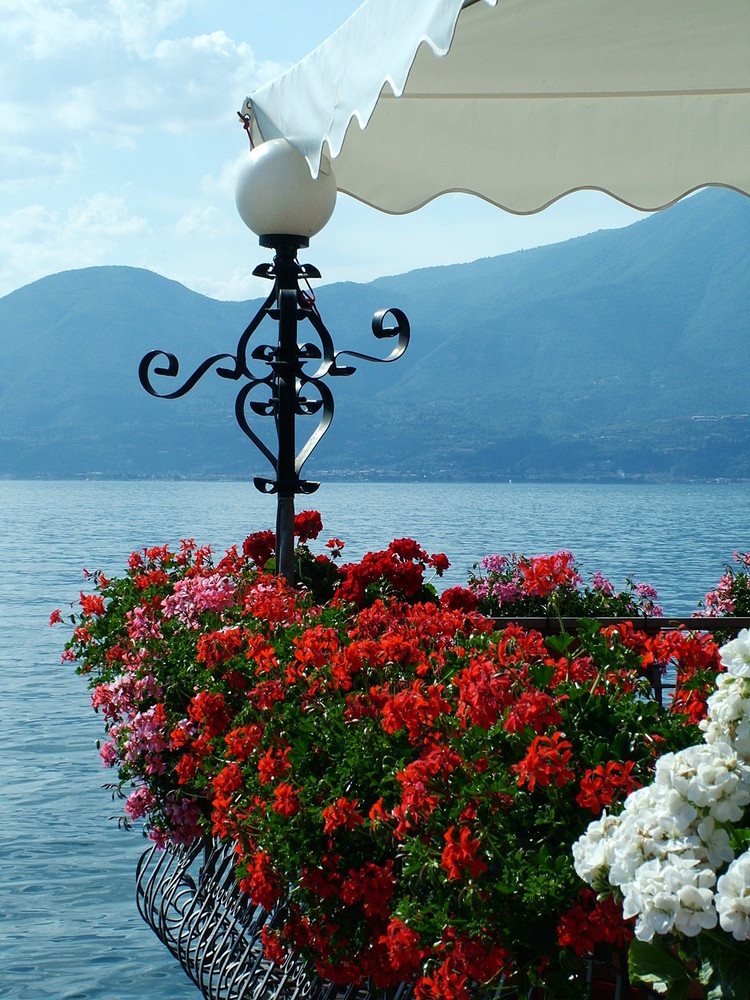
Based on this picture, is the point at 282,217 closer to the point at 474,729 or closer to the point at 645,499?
the point at 474,729

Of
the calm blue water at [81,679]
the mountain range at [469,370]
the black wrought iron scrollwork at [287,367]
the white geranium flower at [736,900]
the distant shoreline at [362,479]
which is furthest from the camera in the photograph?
the mountain range at [469,370]

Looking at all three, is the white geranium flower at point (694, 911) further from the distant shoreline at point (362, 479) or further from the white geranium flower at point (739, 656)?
the distant shoreline at point (362, 479)

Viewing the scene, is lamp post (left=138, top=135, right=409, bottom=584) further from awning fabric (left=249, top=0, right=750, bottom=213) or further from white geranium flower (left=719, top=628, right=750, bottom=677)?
white geranium flower (left=719, top=628, right=750, bottom=677)

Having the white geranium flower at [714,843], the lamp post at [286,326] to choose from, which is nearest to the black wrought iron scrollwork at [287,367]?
the lamp post at [286,326]

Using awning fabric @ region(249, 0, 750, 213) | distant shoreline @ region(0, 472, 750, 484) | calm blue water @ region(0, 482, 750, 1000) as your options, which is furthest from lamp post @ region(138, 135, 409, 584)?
distant shoreline @ region(0, 472, 750, 484)

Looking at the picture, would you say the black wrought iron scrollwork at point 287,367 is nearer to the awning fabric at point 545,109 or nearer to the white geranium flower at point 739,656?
the awning fabric at point 545,109

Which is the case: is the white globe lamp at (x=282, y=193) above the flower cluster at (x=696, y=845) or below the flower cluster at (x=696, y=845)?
above

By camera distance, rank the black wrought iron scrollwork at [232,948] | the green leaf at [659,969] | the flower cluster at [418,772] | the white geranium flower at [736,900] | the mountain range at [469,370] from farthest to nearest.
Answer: the mountain range at [469,370] < the black wrought iron scrollwork at [232,948] < the flower cluster at [418,772] < the green leaf at [659,969] < the white geranium flower at [736,900]

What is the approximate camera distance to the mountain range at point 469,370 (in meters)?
116

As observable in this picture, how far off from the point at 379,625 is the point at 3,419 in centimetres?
12696

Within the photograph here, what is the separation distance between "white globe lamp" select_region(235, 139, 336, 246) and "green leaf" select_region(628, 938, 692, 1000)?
2.72 metres

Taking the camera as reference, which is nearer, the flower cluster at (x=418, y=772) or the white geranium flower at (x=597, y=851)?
the white geranium flower at (x=597, y=851)

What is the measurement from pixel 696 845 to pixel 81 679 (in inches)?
468

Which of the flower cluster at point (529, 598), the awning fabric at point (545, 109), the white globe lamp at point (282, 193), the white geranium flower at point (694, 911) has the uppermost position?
the awning fabric at point (545, 109)
